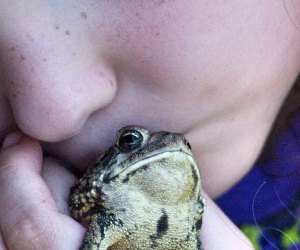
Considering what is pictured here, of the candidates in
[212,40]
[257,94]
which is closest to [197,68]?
[212,40]

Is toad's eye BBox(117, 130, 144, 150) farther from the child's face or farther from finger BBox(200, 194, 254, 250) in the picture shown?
finger BBox(200, 194, 254, 250)

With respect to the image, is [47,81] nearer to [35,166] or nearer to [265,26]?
[35,166]

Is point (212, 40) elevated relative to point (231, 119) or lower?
elevated

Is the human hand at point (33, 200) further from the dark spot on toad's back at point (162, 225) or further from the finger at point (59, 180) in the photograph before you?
the dark spot on toad's back at point (162, 225)

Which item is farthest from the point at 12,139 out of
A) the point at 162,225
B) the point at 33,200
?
the point at 162,225

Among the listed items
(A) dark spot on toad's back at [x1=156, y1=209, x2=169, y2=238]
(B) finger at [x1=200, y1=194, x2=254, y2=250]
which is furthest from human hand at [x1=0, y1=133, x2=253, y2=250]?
(B) finger at [x1=200, y1=194, x2=254, y2=250]

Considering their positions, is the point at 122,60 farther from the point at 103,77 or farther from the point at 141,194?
the point at 141,194

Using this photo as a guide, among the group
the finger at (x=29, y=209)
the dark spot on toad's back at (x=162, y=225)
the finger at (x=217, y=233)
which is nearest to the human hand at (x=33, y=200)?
the finger at (x=29, y=209)
